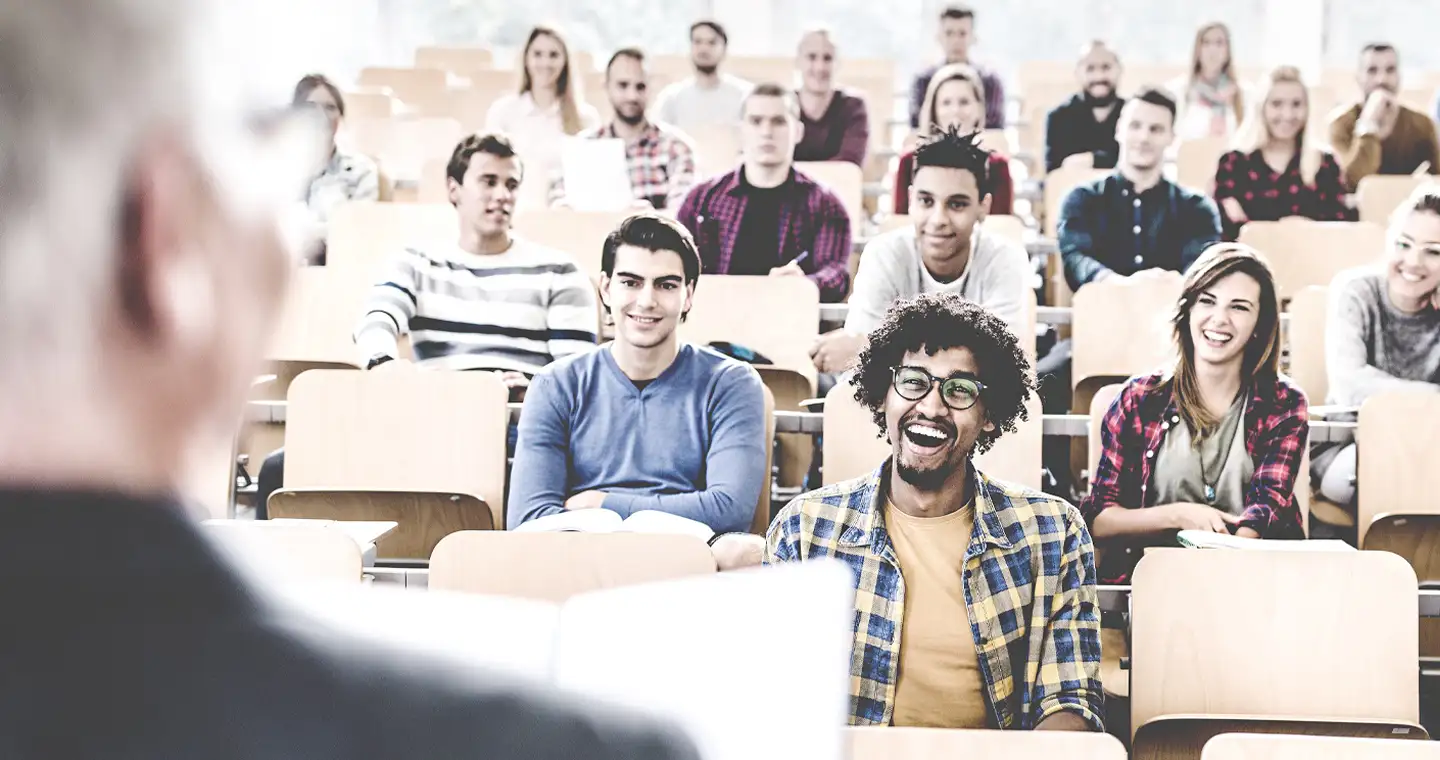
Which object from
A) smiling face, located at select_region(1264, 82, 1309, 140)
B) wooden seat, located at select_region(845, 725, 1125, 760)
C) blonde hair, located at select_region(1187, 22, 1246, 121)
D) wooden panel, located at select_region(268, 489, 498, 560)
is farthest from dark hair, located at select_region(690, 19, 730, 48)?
wooden seat, located at select_region(845, 725, 1125, 760)

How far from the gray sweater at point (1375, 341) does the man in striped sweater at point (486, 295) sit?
73.0 inches

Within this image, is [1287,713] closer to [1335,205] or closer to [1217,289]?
[1217,289]

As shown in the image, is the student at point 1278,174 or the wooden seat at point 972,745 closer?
the wooden seat at point 972,745

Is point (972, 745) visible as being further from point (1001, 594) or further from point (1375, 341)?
point (1375, 341)

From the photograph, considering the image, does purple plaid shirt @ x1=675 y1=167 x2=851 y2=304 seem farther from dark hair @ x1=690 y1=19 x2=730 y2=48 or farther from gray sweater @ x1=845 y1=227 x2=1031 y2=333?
dark hair @ x1=690 y1=19 x2=730 y2=48

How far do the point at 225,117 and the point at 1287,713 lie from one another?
2203 mm

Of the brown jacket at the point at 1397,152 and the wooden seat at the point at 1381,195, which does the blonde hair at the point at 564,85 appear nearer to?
the wooden seat at the point at 1381,195

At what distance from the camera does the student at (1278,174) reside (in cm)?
533

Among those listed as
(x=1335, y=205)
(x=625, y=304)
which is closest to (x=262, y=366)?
(x=625, y=304)

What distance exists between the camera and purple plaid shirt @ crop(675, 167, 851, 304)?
4.58 m

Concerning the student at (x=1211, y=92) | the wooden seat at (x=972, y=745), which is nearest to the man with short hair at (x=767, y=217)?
the student at (x=1211, y=92)

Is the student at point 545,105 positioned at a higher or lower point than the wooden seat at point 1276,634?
higher

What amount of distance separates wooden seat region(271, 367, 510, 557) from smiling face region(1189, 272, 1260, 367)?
1.44 meters

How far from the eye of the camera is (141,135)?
0.23 metres
